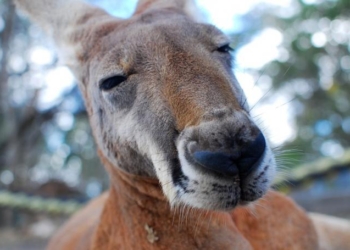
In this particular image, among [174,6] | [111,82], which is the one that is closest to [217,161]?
[111,82]

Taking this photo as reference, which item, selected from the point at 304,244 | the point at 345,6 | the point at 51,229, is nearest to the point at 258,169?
the point at 304,244

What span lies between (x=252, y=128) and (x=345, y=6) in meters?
14.1

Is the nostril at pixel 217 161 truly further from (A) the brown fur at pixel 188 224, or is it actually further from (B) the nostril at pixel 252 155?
→ (A) the brown fur at pixel 188 224

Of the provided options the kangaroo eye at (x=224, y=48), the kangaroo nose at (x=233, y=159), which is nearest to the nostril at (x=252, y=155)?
the kangaroo nose at (x=233, y=159)

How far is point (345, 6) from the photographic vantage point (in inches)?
592

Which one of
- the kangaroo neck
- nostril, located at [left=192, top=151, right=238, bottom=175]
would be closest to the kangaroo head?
nostril, located at [left=192, top=151, right=238, bottom=175]

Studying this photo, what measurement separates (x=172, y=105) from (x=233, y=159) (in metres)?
0.52

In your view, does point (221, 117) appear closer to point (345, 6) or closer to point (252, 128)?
point (252, 128)

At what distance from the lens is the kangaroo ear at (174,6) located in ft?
11.7

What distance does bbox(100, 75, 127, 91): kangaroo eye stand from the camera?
9.55 feet

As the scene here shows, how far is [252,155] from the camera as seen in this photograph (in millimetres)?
2230

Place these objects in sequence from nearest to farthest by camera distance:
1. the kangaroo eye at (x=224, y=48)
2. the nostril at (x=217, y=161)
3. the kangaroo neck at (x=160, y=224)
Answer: the nostril at (x=217, y=161) → the kangaroo neck at (x=160, y=224) → the kangaroo eye at (x=224, y=48)

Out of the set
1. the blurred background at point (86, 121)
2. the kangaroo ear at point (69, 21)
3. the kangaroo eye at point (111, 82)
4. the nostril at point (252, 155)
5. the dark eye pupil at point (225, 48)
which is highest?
the kangaroo ear at point (69, 21)

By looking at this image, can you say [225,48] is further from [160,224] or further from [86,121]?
[86,121]
